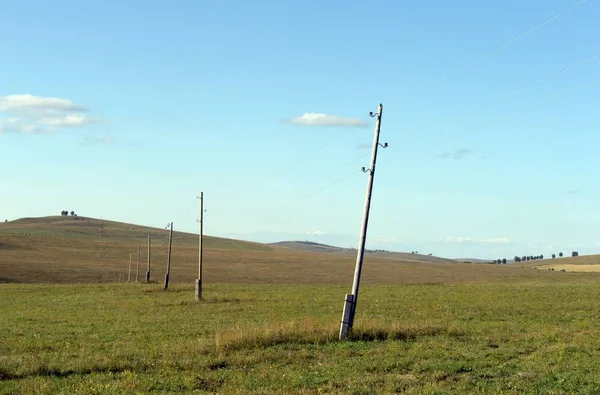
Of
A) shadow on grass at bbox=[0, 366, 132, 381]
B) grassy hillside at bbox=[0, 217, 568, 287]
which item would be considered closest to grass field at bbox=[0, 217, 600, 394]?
shadow on grass at bbox=[0, 366, 132, 381]

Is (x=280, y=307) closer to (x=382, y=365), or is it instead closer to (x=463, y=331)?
(x=463, y=331)

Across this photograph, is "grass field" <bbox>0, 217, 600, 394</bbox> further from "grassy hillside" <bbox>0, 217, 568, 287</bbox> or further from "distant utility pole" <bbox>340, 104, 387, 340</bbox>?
"grassy hillside" <bbox>0, 217, 568, 287</bbox>

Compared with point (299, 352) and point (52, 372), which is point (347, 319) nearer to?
point (299, 352)

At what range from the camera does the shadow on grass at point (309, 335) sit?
1991cm

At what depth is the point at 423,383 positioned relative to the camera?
14.7m

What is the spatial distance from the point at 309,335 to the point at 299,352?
7.75 feet

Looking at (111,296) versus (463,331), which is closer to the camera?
(463,331)

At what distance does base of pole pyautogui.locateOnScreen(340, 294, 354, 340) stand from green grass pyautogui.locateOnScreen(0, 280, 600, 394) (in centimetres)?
40

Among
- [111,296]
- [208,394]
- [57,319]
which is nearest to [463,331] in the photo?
[208,394]

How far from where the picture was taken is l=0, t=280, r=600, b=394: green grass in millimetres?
14641

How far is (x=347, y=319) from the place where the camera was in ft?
71.1

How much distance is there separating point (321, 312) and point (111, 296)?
71.7 ft

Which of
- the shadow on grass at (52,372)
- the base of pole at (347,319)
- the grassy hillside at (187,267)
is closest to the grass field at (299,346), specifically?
the shadow on grass at (52,372)

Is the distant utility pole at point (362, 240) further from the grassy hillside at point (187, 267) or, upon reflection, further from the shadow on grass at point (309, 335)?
the grassy hillside at point (187, 267)
